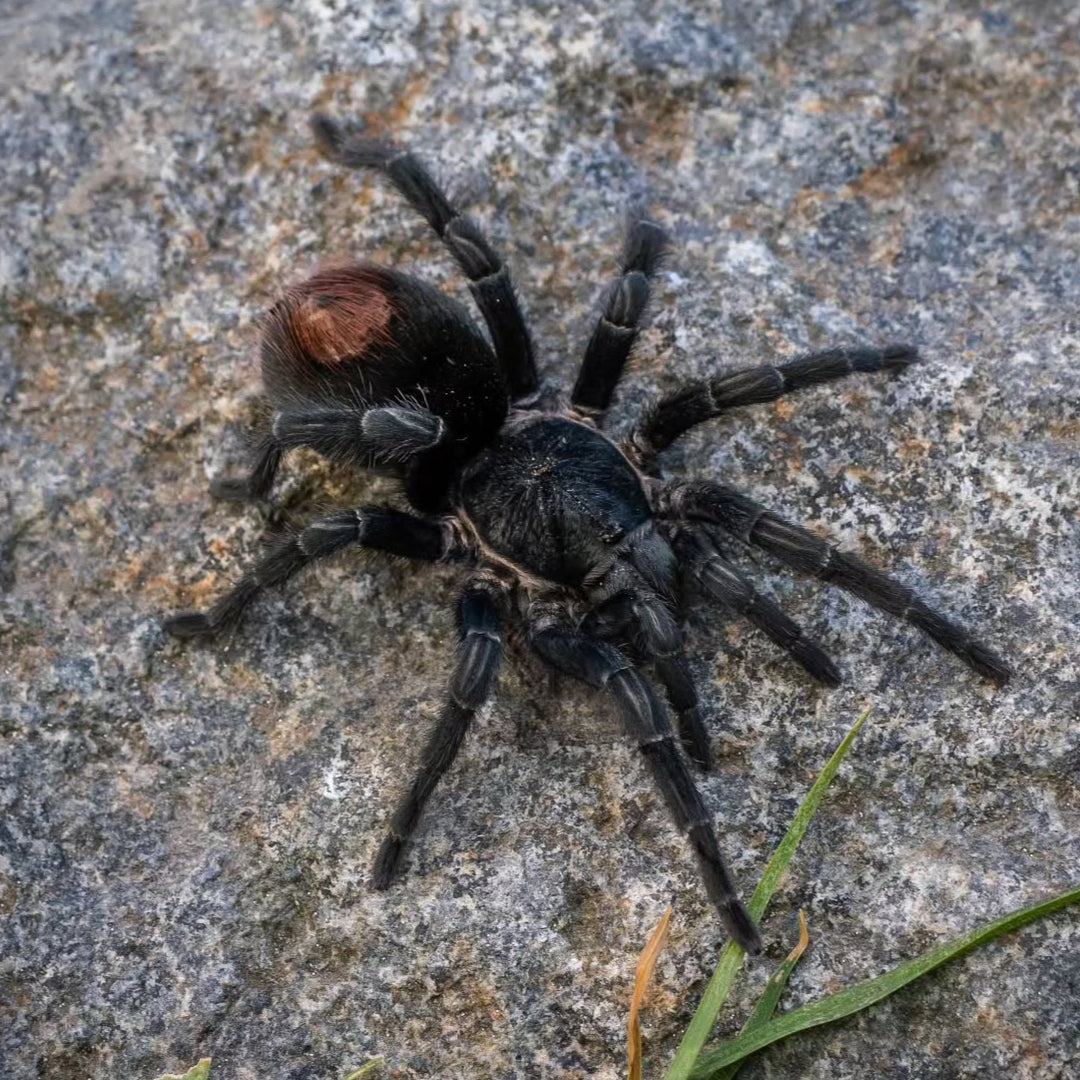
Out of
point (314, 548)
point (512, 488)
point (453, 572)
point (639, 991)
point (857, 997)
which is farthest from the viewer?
point (453, 572)

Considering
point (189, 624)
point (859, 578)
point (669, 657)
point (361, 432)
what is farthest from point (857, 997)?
point (189, 624)

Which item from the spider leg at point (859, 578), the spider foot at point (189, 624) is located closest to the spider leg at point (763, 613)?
the spider leg at point (859, 578)

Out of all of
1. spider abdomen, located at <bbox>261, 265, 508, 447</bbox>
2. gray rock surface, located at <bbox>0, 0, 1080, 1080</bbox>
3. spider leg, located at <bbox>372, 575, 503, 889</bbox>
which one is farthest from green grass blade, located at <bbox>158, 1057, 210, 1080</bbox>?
spider abdomen, located at <bbox>261, 265, 508, 447</bbox>

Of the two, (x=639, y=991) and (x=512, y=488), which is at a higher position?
(x=512, y=488)

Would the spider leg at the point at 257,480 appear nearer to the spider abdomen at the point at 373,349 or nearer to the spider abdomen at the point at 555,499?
the spider abdomen at the point at 373,349

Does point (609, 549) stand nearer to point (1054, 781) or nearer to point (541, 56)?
point (1054, 781)

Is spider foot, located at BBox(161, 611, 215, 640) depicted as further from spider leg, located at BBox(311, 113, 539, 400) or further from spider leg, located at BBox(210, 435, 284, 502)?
spider leg, located at BBox(311, 113, 539, 400)

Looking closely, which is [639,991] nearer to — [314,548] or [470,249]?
[314,548]

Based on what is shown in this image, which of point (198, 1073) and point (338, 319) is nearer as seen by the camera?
point (198, 1073)
